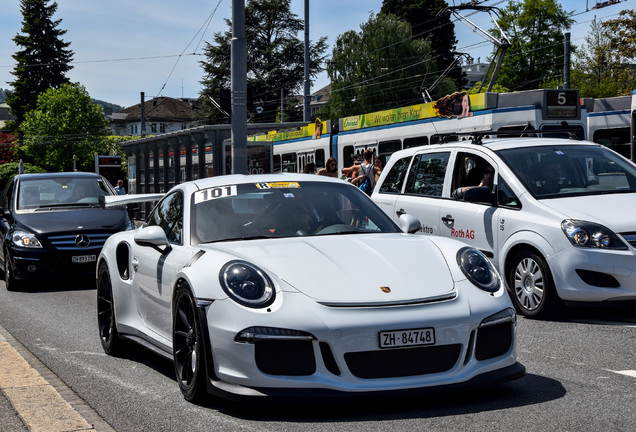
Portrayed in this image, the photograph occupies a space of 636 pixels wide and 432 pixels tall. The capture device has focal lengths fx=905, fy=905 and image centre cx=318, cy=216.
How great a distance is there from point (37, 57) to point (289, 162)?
8043 centimetres

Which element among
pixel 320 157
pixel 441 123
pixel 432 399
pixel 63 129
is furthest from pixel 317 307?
pixel 63 129

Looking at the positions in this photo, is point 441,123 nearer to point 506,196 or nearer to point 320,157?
point 320,157

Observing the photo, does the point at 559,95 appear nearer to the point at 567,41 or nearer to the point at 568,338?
the point at 568,338

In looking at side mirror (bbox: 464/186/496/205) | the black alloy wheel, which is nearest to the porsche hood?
the black alloy wheel

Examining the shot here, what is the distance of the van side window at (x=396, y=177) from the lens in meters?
10.7

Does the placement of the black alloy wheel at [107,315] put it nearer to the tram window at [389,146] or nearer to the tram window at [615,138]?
the tram window at [389,146]

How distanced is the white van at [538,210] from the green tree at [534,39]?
59883mm

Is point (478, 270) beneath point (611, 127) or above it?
beneath

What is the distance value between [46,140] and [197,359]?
100 metres

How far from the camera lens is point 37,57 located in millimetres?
100750

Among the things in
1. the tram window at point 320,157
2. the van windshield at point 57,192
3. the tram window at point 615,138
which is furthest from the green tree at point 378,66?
the van windshield at point 57,192

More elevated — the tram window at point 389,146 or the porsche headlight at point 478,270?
the tram window at point 389,146

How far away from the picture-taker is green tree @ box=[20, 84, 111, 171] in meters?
98.5

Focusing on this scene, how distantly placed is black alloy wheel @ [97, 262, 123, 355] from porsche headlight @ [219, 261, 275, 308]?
7.46 feet
